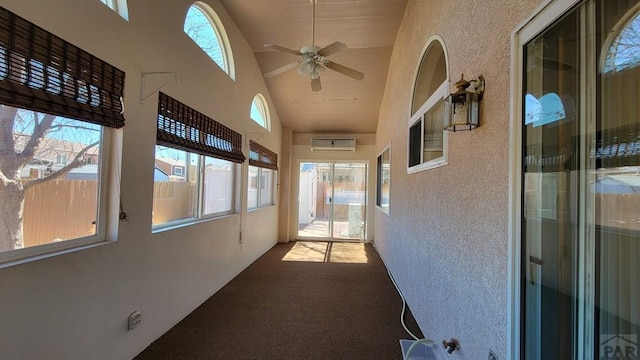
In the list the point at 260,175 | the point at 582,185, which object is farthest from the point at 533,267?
the point at 260,175

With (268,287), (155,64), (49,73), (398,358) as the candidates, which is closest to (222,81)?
(155,64)

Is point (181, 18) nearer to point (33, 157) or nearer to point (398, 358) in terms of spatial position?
point (33, 157)

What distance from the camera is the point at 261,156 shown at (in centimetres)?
538

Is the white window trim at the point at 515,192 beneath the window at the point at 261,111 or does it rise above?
beneath

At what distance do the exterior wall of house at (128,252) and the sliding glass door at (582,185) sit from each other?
2325 millimetres

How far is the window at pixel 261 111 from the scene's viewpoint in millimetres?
5403

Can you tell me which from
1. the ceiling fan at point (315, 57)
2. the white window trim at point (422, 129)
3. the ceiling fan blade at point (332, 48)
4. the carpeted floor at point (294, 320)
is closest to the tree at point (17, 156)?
the carpeted floor at point (294, 320)

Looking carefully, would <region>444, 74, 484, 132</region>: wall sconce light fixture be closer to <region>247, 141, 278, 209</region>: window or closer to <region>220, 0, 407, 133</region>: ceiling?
<region>220, 0, 407, 133</region>: ceiling

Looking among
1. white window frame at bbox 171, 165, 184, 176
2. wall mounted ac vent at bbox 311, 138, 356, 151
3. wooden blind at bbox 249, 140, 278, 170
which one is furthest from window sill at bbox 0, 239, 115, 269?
wall mounted ac vent at bbox 311, 138, 356, 151

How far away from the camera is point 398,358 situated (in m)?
2.35

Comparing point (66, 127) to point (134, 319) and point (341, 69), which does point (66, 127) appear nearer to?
point (134, 319)

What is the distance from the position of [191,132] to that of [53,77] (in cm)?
140

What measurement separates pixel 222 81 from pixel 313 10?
1.52 metres

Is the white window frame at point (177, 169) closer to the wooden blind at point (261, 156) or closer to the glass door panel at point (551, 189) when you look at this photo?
the wooden blind at point (261, 156)
